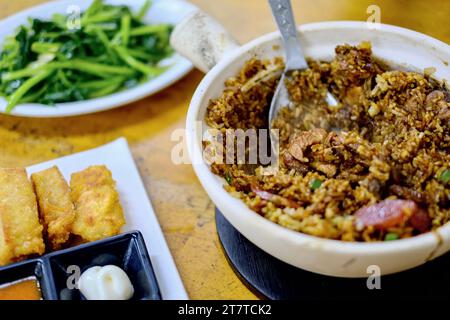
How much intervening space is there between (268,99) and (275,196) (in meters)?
0.50

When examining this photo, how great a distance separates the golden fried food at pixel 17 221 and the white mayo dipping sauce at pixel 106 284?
0.64 ft

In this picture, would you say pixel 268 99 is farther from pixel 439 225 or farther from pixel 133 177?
pixel 439 225

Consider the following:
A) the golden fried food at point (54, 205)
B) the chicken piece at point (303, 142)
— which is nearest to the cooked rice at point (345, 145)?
the chicken piece at point (303, 142)

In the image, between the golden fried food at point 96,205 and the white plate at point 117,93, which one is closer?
the golden fried food at point 96,205

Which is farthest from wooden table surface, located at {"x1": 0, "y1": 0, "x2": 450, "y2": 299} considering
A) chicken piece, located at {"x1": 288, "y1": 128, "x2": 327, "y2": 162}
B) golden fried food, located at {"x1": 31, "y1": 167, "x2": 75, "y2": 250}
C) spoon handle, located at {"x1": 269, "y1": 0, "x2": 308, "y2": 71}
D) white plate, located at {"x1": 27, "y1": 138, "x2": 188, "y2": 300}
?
spoon handle, located at {"x1": 269, "y1": 0, "x2": 308, "y2": 71}

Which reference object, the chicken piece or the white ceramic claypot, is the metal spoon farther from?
the chicken piece

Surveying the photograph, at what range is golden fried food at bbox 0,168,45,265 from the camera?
5.00 feet

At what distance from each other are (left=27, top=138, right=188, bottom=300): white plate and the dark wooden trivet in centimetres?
22

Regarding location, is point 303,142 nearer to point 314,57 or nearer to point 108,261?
point 314,57

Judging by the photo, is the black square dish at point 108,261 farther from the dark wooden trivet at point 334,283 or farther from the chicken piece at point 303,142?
the chicken piece at point 303,142

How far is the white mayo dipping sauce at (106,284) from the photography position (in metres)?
1.42

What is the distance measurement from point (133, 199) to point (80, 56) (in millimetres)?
908
